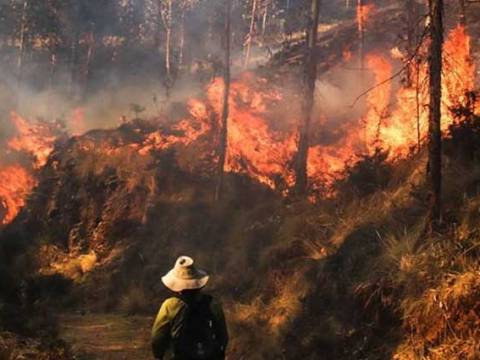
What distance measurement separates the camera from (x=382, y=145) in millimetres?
15680

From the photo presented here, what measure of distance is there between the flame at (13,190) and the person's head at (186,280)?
19202 millimetres

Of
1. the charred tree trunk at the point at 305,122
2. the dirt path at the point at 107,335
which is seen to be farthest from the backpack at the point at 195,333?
the charred tree trunk at the point at 305,122

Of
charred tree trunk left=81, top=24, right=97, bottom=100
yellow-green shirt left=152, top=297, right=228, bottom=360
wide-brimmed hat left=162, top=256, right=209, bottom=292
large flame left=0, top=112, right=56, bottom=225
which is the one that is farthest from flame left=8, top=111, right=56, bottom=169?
yellow-green shirt left=152, top=297, right=228, bottom=360

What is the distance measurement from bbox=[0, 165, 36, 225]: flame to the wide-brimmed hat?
1920 cm

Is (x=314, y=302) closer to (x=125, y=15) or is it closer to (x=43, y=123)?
(x=43, y=123)

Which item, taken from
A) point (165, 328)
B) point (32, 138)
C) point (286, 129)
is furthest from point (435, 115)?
point (32, 138)

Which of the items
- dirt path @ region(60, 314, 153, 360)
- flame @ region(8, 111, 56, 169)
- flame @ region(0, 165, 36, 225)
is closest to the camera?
dirt path @ region(60, 314, 153, 360)

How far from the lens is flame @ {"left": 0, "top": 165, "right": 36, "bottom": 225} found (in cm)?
2289

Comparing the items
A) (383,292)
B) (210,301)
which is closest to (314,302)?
(383,292)

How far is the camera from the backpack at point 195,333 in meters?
4.83

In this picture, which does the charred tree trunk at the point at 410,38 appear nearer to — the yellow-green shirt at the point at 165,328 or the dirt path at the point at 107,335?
the yellow-green shirt at the point at 165,328

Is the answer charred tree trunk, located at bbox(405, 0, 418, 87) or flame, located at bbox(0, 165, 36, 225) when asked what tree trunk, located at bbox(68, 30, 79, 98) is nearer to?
flame, located at bbox(0, 165, 36, 225)

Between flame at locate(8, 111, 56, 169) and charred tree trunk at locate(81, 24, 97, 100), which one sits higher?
charred tree trunk at locate(81, 24, 97, 100)

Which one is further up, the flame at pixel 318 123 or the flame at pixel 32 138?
the flame at pixel 318 123
